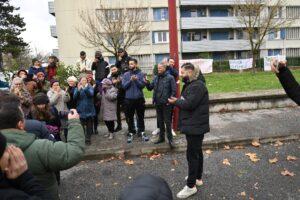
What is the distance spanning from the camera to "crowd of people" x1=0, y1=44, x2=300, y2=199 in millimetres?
2170

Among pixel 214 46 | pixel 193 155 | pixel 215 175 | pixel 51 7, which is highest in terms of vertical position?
pixel 51 7

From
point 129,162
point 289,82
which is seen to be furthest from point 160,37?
point 289,82

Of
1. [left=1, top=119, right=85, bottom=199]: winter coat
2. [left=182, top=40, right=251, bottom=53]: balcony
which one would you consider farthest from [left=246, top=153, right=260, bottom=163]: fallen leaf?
[left=182, top=40, right=251, bottom=53]: balcony

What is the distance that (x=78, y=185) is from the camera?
5.73m

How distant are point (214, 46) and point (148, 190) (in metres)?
45.5

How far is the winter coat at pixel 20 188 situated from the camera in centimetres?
182

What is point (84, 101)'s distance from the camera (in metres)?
7.41

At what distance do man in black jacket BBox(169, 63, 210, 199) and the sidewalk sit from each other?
2.06 meters

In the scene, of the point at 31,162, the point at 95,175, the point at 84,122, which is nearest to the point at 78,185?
the point at 95,175

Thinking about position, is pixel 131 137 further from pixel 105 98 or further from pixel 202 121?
pixel 202 121

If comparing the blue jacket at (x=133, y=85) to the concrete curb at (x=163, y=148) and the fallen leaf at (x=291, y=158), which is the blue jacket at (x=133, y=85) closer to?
the concrete curb at (x=163, y=148)

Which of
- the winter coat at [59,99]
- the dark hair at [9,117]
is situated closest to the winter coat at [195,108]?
the dark hair at [9,117]

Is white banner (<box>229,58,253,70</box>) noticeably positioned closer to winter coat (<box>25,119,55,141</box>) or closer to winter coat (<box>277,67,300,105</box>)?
winter coat (<box>277,67,300,105</box>)

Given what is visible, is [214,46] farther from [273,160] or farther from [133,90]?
[273,160]
